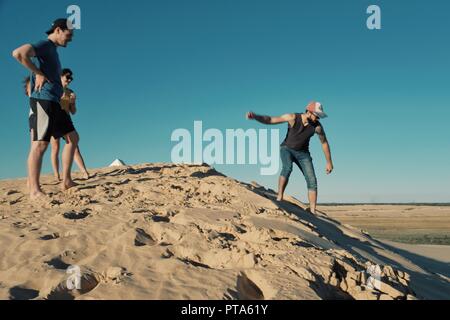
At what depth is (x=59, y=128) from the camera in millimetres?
4953

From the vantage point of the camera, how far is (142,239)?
3.45 metres

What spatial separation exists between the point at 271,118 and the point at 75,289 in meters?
3.90

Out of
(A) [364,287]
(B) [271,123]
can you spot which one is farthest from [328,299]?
(B) [271,123]

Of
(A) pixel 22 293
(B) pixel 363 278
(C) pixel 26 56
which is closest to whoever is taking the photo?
(A) pixel 22 293

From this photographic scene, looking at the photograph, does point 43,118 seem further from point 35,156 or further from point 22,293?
point 22,293

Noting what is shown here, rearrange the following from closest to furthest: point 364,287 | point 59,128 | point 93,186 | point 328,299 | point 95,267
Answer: point 328,299 → point 364,287 → point 95,267 → point 59,128 → point 93,186

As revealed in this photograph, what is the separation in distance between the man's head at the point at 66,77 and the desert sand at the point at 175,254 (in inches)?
76.4

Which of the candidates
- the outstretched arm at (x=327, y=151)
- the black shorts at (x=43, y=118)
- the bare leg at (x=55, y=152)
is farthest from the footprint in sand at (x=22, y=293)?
the outstretched arm at (x=327, y=151)
